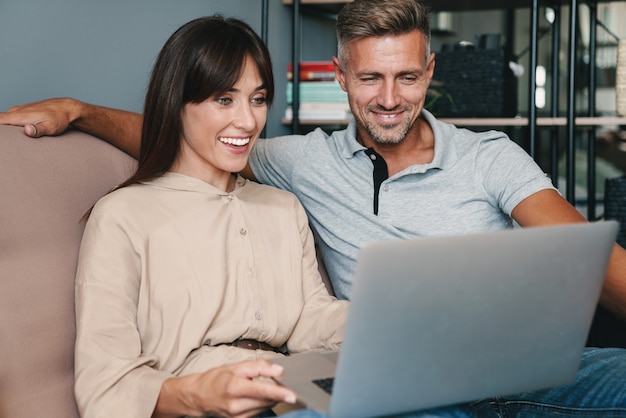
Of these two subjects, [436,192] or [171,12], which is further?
[171,12]

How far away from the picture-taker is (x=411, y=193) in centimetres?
166

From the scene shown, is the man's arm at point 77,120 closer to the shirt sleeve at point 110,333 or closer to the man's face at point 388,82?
the shirt sleeve at point 110,333

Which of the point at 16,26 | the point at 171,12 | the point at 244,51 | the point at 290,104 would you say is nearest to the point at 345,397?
the point at 244,51

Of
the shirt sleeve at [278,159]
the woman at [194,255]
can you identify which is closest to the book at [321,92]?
the shirt sleeve at [278,159]

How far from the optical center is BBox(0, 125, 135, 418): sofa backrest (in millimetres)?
1214

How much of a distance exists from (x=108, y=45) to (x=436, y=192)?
999mm

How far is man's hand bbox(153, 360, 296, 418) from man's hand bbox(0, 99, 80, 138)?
56 cm

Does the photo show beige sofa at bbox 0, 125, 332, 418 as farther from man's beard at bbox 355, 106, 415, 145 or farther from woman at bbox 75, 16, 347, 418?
man's beard at bbox 355, 106, 415, 145

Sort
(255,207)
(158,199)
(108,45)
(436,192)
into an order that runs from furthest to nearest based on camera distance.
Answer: (108,45) < (436,192) < (255,207) < (158,199)

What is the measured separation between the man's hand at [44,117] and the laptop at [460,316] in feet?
2.23

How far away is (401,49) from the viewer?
168 centimetres

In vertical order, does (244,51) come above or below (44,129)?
above

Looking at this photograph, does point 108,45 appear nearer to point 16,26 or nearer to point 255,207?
point 16,26

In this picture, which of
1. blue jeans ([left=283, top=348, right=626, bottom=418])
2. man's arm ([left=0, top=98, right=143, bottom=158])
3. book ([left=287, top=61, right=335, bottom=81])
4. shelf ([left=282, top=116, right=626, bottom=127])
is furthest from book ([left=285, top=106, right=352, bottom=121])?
blue jeans ([left=283, top=348, right=626, bottom=418])
